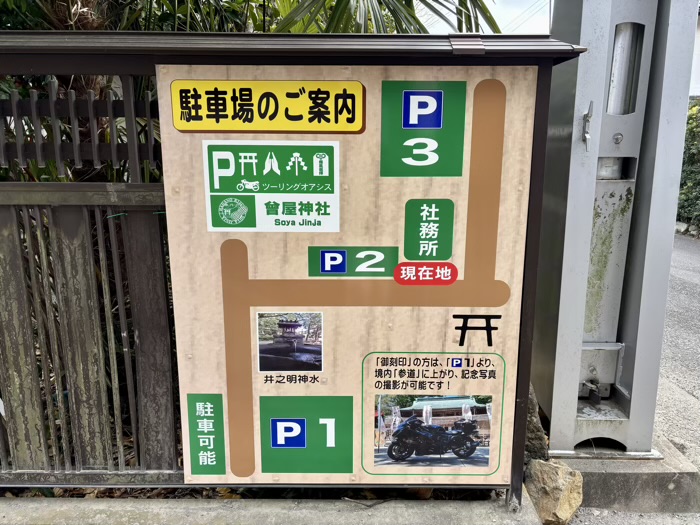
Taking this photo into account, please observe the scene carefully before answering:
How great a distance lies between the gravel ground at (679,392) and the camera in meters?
2.57

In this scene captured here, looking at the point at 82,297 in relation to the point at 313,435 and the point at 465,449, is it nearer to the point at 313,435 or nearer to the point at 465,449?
the point at 313,435

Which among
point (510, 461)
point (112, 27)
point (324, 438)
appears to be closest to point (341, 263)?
point (324, 438)

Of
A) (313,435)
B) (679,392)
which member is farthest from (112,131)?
(679,392)

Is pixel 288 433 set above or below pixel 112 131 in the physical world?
below

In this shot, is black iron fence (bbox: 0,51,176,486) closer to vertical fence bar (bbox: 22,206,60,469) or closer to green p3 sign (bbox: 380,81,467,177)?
vertical fence bar (bbox: 22,206,60,469)

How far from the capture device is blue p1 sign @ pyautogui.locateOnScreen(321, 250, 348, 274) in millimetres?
2180

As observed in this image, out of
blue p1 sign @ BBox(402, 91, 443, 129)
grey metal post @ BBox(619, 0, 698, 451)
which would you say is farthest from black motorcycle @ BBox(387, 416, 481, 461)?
blue p1 sign @ BBox(402, 91, 443, 129)

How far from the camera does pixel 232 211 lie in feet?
7.07

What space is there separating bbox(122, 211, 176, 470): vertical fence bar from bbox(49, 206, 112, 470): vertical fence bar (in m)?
0.16

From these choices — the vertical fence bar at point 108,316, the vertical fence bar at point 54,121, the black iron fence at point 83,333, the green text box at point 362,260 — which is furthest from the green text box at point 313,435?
the vertical fence bar at point 54,121

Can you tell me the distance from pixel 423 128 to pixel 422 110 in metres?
0.07

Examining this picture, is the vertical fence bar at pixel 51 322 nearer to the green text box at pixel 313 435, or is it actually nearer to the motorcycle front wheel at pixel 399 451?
the green text box at pixel 313 435

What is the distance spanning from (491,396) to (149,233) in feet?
5.55

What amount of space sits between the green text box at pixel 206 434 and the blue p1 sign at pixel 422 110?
1469 millimetres
